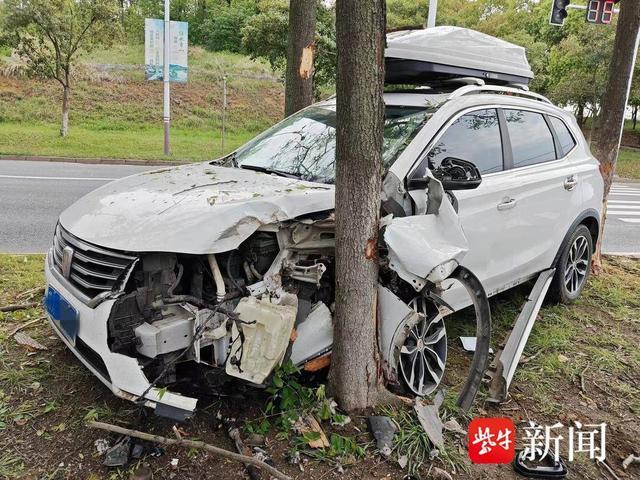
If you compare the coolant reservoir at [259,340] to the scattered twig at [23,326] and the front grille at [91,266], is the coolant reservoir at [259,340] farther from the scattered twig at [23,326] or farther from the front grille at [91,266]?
the scattered twig at [23,326]

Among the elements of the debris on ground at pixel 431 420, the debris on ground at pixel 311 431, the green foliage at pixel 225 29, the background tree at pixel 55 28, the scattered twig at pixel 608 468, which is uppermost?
the green foliage at pixel 225 29

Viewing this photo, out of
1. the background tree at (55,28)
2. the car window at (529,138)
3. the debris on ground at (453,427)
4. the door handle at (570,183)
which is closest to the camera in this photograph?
the debris on ground at (453,427)

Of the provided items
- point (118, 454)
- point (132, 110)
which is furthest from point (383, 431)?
point (132, 110)

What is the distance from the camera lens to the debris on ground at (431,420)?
2713 mm

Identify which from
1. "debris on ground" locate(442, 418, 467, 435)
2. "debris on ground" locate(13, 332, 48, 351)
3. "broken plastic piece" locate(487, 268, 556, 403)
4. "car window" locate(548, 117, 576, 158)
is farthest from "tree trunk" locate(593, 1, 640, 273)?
"debris on ground" locate(13, 332, 48, 351)

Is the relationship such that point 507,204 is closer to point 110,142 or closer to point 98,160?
point 98,160

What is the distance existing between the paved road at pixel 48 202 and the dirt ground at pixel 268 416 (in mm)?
1944

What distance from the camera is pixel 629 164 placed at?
2245 cm

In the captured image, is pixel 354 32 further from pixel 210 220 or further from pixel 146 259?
pixel 146 259

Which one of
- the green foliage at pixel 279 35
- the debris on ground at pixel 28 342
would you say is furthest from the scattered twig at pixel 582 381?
the green foliage at pixel 279 35

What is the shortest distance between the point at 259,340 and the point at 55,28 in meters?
16.5

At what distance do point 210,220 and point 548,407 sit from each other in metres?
2.33

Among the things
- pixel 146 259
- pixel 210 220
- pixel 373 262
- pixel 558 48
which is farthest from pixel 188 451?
pixel 558 48

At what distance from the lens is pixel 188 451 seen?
2.61m
